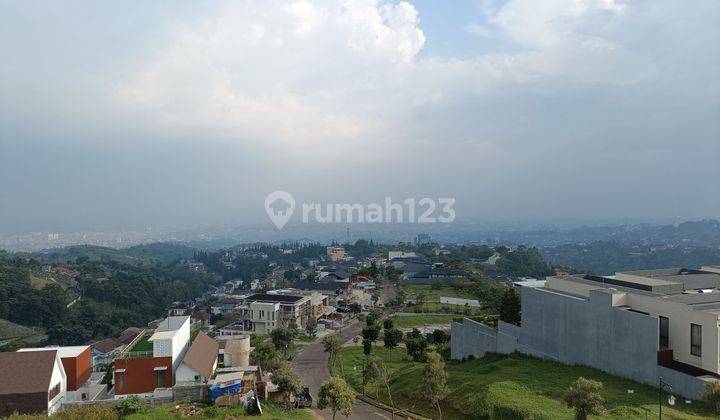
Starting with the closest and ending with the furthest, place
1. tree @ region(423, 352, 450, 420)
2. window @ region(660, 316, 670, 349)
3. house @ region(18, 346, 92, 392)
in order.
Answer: tree @ region(423, 352, 450, 420) < window @ region(660, 316, 670, 349) < house @ region(18, 346, 92, 392)

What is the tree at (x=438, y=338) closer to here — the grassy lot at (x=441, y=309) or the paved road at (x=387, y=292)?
the grassy lot at (x=441, y=309)

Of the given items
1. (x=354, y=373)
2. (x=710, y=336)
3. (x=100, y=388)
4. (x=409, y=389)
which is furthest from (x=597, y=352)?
(x=100, y=388)

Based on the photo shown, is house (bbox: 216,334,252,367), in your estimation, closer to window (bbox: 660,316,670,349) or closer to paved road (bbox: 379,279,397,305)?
window (bbox: 660,316,670,349)

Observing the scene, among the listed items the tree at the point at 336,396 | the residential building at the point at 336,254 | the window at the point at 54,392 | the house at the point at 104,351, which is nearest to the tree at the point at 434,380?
the tree at the point at 336,396

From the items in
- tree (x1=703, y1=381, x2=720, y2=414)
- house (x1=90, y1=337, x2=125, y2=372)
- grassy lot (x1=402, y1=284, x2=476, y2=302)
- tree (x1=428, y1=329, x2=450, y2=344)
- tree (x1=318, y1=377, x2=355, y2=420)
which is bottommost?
house (x1=90, y1=337, x2=125, y2=372)

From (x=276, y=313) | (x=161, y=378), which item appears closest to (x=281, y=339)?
A: (x=276, y=313)

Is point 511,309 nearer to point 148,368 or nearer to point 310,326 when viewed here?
point 310,326

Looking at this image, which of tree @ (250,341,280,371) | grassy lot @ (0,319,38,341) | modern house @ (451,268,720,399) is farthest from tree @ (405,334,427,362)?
grassy lot @ (0,319,38,341)
